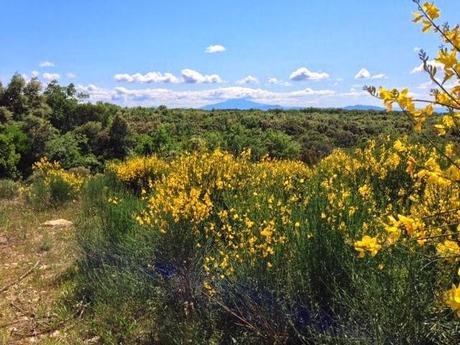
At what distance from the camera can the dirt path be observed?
14.4ft

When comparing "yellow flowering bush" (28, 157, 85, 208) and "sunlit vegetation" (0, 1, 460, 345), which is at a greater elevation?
"sunlit vegetation" (0, 1, 460, 345)

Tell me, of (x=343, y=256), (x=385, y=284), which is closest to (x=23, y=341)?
(x=343, y=256)

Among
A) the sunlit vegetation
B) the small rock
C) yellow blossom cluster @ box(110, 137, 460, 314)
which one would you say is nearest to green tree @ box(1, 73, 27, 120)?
the small rock

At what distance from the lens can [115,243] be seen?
512cm

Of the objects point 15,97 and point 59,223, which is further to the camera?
point 15,97

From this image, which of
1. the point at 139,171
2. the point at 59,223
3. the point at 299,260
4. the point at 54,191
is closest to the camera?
the point at 299,260

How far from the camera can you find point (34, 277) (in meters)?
5.69

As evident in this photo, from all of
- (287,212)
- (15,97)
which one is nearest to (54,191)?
(287,212)

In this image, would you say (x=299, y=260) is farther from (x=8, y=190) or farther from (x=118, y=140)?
(x=118, y=140)

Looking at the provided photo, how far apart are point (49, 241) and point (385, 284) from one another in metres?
5.22

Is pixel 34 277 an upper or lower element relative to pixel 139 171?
lower

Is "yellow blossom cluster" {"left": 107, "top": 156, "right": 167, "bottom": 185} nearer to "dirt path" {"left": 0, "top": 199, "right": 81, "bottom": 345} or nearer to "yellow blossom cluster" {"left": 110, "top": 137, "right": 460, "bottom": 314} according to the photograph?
"dirt path" {"left": 0, "top": 199, "right": 81, "bottom": 345}

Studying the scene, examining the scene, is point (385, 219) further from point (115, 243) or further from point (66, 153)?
point (66, 153)

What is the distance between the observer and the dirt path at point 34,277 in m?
4.38
